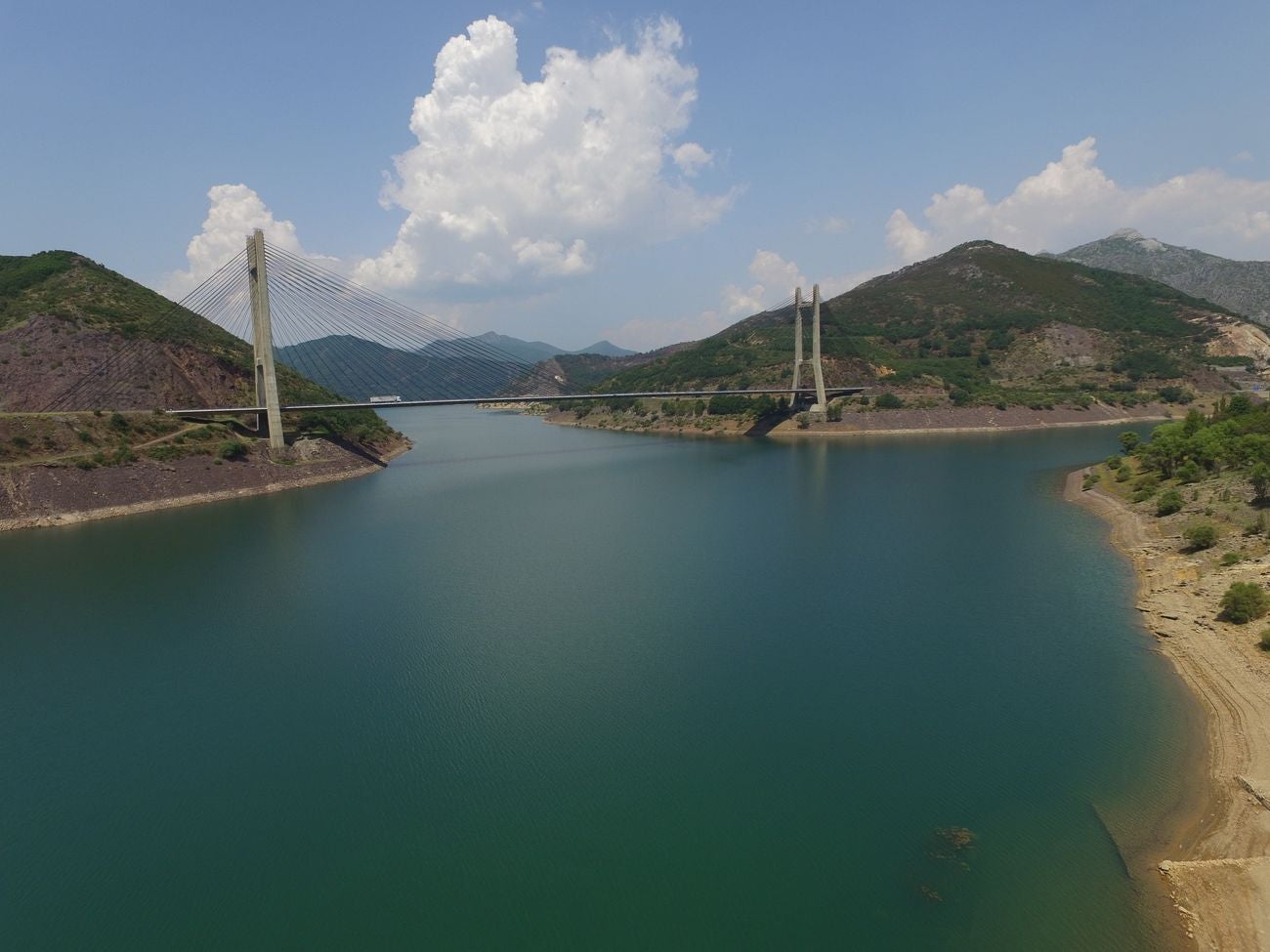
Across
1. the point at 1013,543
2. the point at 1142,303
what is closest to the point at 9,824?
the point at 1013,543

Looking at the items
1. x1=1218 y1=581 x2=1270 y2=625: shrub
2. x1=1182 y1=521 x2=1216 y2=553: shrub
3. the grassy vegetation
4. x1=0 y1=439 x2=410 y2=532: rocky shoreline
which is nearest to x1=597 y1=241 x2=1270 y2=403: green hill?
the grassy vegetation

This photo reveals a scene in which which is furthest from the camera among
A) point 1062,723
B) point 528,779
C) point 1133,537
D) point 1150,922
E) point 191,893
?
point 1133,537

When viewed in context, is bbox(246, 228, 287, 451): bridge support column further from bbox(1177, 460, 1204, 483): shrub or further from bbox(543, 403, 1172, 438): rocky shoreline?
bbox(1177, 460, 1204, 483): shrub

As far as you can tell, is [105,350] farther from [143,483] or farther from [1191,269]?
[1191,269]

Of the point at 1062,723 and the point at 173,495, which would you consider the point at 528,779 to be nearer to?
the point at 1062,723

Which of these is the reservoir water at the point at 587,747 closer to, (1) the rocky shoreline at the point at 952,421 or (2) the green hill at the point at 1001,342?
(1) the rocky shoreline at the point at 952,421

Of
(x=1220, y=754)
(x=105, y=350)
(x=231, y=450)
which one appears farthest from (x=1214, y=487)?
(x=105, y=350)

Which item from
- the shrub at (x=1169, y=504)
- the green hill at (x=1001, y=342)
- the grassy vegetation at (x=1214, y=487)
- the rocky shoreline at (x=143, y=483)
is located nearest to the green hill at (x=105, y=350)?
the rocky shoreline at (x=143, y=483)
